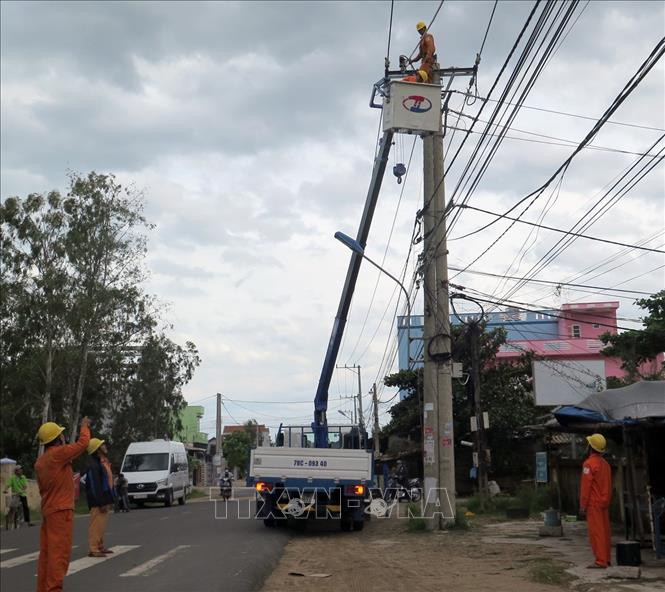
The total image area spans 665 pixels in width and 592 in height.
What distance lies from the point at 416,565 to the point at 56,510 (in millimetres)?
5946

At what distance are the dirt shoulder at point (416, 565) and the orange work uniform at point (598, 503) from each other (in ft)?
1.92

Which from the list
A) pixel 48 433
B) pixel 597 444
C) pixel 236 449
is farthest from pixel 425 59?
pixel 236 449

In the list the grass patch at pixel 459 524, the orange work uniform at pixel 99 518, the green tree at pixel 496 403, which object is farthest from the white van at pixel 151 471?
the orange work uniform at pixel 99 518

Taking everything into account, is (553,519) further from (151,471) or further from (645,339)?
(151,471)

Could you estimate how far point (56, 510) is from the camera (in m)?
8.16

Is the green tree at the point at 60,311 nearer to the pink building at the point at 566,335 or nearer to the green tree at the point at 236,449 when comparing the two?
the pink building at the point at 566,335

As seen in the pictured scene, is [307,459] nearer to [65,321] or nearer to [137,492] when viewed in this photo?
[137,492]

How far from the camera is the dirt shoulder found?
10086 millimetres

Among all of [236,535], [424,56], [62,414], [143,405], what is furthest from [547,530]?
[143,405]

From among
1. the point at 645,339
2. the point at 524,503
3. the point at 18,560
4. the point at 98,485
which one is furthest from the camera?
the point at 645,339

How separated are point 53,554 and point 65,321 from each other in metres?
30.5

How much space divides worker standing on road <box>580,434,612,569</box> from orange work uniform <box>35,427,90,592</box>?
6.71m

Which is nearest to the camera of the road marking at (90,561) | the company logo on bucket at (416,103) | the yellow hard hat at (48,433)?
the yellow hard hat at (48,433)

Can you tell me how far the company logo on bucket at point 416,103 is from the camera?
1705 centimetres
